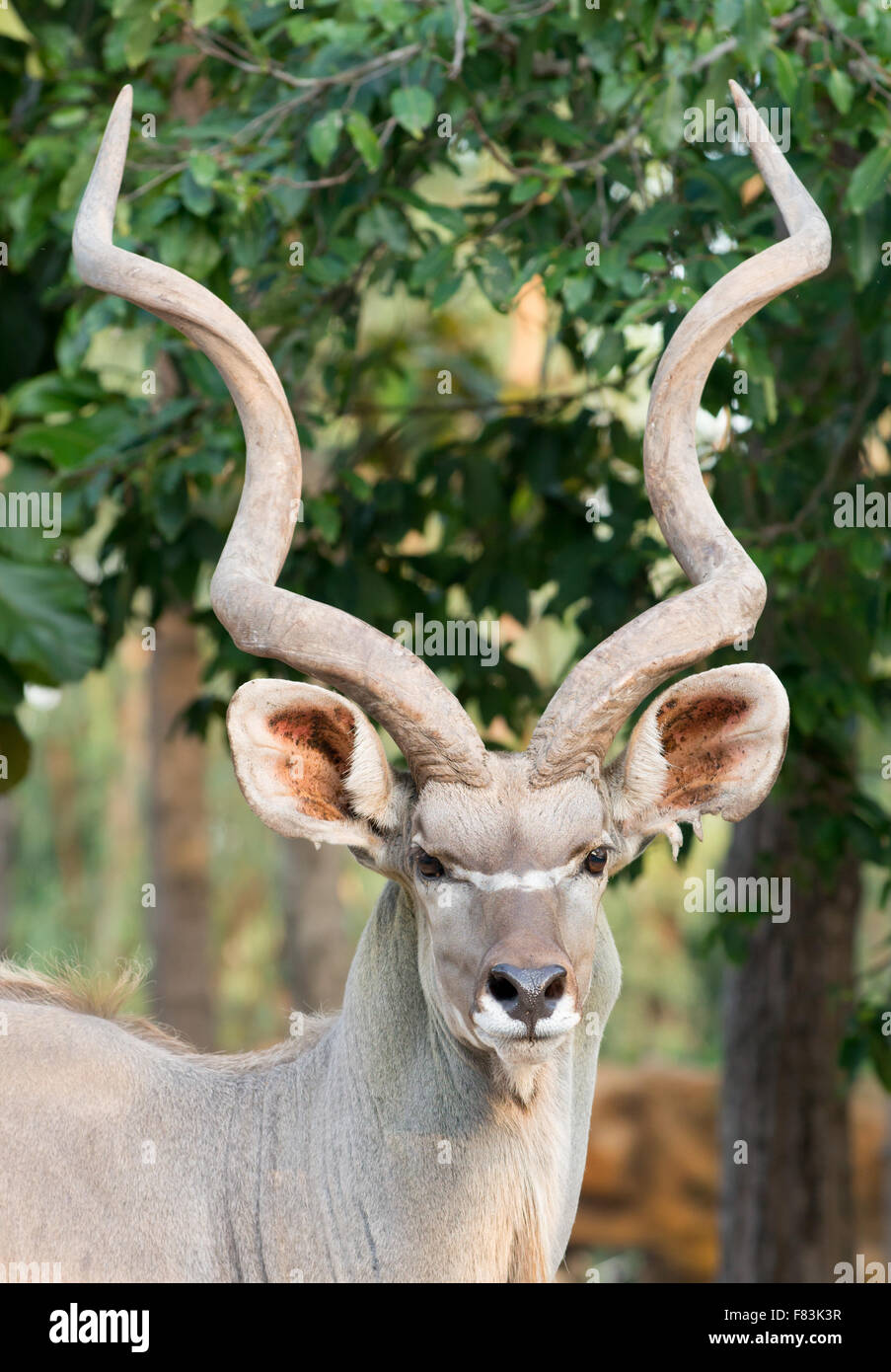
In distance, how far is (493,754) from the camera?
419cm

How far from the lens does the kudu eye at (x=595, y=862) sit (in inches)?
162

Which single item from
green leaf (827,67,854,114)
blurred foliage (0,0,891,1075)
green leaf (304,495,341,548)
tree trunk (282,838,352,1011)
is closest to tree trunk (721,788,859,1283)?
blurred foliage (0,0,891,1075)

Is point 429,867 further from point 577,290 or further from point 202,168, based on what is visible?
point 202,168

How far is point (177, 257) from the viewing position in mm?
5598

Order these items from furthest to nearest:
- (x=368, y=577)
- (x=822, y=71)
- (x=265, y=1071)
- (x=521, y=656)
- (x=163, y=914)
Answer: (x=521, y=656), (x=163, y=914), (x=368, y=577), (x=822, y=71), (x=265, y=1071)

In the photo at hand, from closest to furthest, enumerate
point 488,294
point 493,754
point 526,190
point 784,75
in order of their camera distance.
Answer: point 493,754
point 784,75
point 526,190
point 488,294

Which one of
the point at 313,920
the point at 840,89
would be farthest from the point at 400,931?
the point at 313,920

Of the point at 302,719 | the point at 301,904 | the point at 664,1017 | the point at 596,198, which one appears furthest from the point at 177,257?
the point at 664,1017

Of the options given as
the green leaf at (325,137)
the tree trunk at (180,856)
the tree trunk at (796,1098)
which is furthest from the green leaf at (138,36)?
the tree trunk at (180,856)

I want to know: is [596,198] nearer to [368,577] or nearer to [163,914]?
[368,577]

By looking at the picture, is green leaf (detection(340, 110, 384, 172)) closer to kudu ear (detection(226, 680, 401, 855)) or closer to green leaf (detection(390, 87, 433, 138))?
green leaf (detection(390, 87, 433, 138))

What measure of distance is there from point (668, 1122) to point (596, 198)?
49.3 feet

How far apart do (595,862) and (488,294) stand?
2.40 metres

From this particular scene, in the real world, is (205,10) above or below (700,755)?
above
